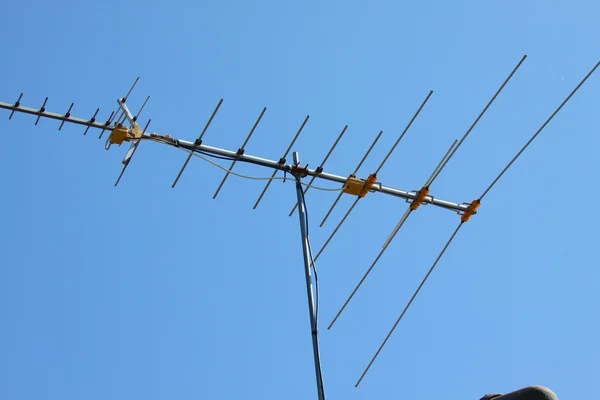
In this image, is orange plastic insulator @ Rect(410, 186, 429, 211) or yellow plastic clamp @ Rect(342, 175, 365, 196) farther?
orange plastic insulator @ Rect(410, 186, 429, 211)

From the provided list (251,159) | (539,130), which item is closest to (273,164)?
(251,159)

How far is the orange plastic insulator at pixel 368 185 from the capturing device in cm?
820

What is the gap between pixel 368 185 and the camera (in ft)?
27.0

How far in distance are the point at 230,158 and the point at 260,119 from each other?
50cm

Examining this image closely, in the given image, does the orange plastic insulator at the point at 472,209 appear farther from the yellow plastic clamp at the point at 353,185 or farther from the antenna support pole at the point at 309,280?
the antenna support pole at the point at 309,280

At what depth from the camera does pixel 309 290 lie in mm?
7395

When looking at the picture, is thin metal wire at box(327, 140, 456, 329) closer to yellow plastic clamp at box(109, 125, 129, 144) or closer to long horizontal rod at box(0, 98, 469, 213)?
long horizontal rod at box(0, 98, 469, 213)

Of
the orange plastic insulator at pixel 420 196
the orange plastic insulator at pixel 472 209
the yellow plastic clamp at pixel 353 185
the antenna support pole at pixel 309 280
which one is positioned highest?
the orange plastic insulator at pixel 472 209

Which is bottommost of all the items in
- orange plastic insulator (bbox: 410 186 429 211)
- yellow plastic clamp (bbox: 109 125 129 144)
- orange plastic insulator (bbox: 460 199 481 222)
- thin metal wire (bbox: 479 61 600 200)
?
yellow plastic clamp (bbox: 109 125 129 144)

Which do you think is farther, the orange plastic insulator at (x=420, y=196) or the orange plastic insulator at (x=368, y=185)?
the orange plastic insulator at (x=420, y=196)

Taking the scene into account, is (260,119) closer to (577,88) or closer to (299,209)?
(299,209)

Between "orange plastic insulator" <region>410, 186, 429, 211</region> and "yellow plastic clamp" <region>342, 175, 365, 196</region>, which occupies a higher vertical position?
"orange plastic insulator" <region>410, 186, 429, 211</region>

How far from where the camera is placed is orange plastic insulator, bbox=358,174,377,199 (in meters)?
8.20

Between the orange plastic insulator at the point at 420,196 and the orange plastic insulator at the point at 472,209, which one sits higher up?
the orange plastic insulator at the point at 472,209
